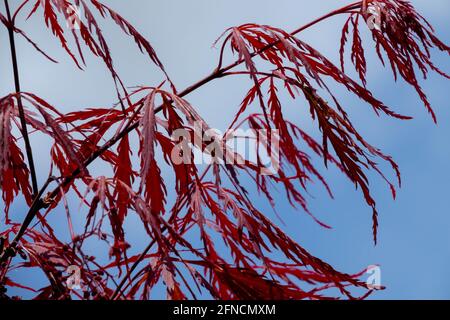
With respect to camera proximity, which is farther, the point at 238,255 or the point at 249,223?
the point at 238,255

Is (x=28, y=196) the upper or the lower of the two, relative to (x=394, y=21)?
lower

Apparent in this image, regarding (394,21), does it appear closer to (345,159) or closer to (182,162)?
(345,159)

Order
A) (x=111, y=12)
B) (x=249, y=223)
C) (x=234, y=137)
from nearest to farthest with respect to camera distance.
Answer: (x=249, y=223)
(x=111, y=12)
(x=234, y=137)

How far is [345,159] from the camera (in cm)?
116

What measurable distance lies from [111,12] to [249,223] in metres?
0.45

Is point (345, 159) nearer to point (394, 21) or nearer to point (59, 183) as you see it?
point (394, 21)

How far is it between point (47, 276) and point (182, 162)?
0.94 ft

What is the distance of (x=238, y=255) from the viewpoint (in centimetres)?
125

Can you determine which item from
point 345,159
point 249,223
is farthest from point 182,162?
point 345,159

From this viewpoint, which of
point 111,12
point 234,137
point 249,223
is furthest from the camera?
point 234,137
